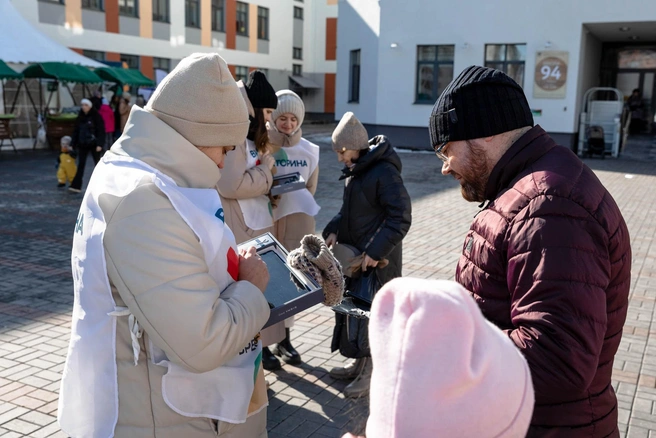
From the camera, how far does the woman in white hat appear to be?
476cm

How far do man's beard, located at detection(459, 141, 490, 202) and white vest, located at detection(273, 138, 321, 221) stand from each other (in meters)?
2.81

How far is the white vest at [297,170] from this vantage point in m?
4.74

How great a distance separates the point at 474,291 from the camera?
5.87ft

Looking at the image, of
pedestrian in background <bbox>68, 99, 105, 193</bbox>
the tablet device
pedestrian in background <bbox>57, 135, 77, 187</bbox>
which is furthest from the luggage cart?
the tablet device

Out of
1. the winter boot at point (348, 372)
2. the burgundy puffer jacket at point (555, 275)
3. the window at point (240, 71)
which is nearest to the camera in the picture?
the burgundy puffer jacket at point (555, 275)

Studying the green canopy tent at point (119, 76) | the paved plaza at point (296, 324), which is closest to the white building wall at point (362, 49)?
the green canopy tent at point (119, 76)

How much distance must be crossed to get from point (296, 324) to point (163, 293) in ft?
13.3

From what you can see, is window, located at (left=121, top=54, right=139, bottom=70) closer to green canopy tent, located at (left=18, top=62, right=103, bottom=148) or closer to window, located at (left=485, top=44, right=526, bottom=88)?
green canopy tent, located at (left=18, top=62, right=103, bottom=148)

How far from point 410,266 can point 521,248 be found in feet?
20.0

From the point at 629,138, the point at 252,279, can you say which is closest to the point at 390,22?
the point at 629,138

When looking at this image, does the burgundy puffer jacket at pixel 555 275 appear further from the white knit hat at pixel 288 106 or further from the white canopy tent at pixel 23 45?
the white canopy tent at pixel 23 45

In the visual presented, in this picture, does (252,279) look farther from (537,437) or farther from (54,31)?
(54,31)

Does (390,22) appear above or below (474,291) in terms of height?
above

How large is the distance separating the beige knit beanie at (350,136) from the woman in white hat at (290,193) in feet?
1.97
